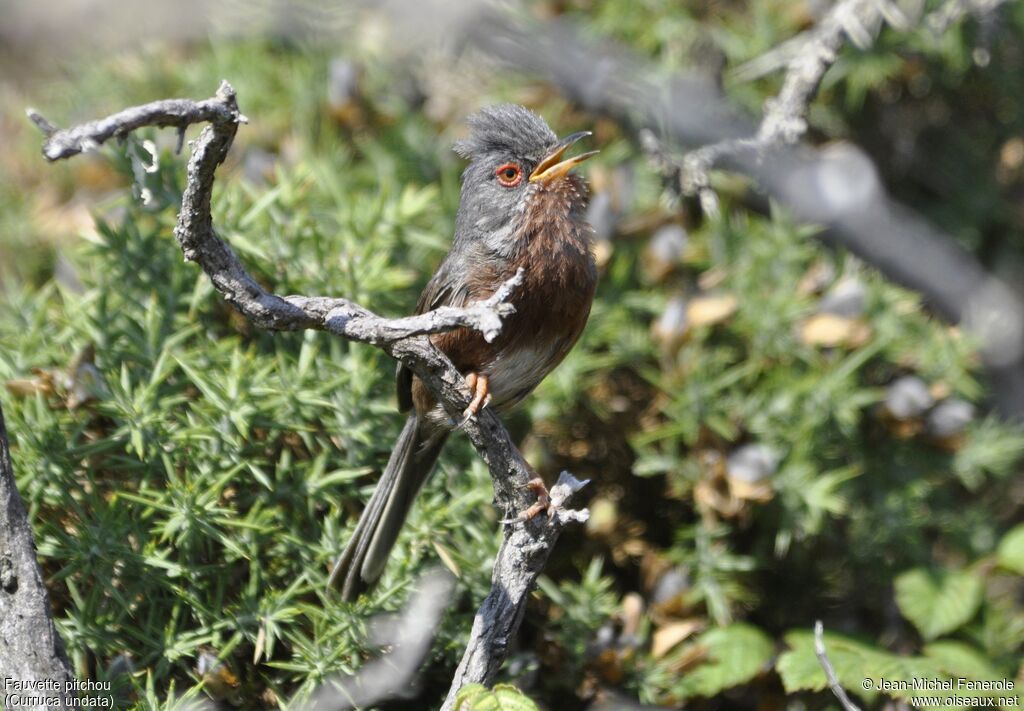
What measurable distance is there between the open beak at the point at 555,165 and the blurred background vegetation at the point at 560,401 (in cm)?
72

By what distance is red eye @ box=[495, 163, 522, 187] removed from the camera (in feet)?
11.8

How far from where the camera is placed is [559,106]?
5473 millimetres

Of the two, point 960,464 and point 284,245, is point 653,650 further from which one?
point 284,245

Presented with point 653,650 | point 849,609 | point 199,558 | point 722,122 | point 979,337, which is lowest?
point 849,609

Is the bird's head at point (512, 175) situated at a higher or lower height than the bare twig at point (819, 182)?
higher

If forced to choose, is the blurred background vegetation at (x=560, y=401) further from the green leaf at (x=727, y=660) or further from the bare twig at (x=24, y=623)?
the bare twig at (x=24, y=623)

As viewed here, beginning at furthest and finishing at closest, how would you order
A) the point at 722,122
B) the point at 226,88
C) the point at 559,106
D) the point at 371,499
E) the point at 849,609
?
1. the point at 559,106
2. the point at 722,122
3. the point at 849,609
4. the point at 371,499
5. the point at 226,88

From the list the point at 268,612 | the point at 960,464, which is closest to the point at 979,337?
the point at 960,464

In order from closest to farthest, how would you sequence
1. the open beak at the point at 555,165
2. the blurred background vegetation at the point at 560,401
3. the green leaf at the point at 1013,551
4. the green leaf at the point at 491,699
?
the green leaf at the point at 491,699, the blurred background vegetation at the point at 560,401, the open beak at the point at 555,165, the green leaf at the point at 1013,551

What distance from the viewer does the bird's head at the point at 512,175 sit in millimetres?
3537

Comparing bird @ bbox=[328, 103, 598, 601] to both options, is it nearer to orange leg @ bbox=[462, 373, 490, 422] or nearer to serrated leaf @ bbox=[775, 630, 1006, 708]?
orange leg @ bbox=[462, 373, 490, 422]

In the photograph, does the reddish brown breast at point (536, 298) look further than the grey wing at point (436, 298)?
No

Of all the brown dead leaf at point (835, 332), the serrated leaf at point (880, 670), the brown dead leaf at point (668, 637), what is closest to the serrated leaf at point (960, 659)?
the serrated leaf at point (880, 670)

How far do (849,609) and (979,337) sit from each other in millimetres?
1363
